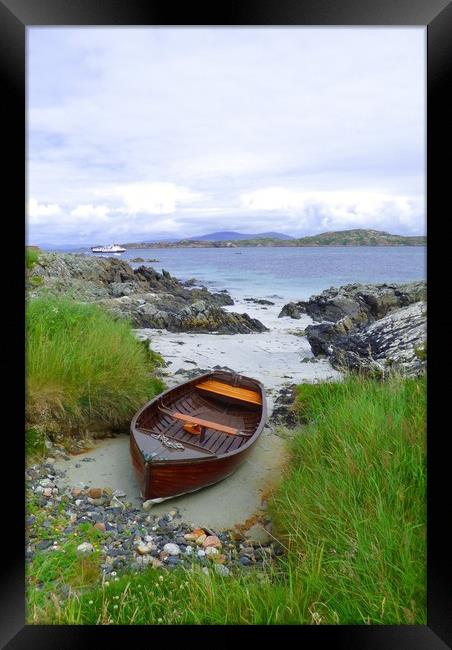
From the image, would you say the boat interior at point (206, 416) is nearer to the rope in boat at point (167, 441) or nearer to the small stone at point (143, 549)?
the rope in boat at point (167, 441)

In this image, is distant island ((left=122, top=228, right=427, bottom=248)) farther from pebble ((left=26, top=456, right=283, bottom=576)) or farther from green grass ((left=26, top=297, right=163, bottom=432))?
pebble ((left=26, top=456, right=283, bottom=576))

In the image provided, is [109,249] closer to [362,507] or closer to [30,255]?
[30,255]

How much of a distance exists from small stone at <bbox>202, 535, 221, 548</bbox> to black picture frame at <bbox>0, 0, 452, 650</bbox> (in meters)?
0.44

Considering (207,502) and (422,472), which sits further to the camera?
(207,502)

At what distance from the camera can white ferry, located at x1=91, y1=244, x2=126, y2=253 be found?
7.64ft

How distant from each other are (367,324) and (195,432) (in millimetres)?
1186

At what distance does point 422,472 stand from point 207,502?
933 millimetres

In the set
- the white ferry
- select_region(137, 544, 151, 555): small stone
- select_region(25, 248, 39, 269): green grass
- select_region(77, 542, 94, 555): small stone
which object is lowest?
select_region(137, 544, 151, 555): small stone

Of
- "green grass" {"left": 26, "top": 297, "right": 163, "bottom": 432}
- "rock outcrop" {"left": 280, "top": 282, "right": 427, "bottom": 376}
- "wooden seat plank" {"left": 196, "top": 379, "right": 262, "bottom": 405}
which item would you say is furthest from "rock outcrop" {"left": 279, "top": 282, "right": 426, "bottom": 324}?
"green grass" {"left": 26, "top": 297, "right": 163, "bottom": 432}
